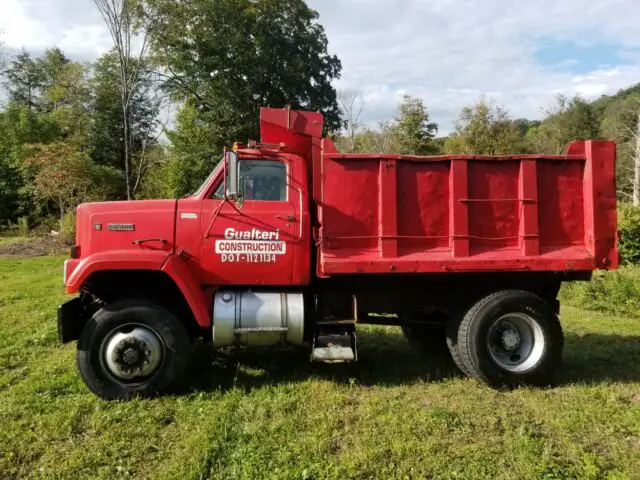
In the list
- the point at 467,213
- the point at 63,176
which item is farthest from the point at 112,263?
the point at 63,176

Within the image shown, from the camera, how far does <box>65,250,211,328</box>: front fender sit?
4668 mm

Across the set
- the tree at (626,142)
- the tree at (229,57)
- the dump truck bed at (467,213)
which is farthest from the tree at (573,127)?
the dump truck bed at (467,213)

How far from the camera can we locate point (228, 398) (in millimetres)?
4668

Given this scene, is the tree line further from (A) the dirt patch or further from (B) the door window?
(B) the door window

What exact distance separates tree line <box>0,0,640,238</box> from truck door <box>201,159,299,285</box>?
17.3m

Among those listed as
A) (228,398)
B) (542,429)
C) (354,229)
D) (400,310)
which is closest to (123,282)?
(228,398)

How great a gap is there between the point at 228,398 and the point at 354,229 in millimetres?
1971

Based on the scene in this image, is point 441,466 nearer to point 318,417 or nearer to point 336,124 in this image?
point 318,417

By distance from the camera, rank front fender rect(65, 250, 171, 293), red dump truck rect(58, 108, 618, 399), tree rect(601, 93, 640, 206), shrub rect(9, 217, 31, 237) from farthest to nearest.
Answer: tree rect(601, 93, 640, 206) → shrub rect(9, 217, 31, 237) → red dump truck rect(58, 108, 618, 399) → front fender rect(65, 250, 171, 293)

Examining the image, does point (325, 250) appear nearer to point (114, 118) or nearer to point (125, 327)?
point (125, 327)

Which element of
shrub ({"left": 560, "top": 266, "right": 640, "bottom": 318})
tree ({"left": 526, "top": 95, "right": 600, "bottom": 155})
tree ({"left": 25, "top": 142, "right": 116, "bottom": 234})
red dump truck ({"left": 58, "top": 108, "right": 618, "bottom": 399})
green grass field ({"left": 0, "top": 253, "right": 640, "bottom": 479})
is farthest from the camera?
tree ({"left": 526, "top": 95, "right": 600, "bottom": 155})

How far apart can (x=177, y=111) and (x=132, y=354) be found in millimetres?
23477

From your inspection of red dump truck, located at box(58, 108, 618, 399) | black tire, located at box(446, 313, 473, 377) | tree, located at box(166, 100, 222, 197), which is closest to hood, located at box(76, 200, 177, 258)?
red dump truck, located at box(58, 108, 618, 399)

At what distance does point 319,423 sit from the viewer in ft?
13.7
